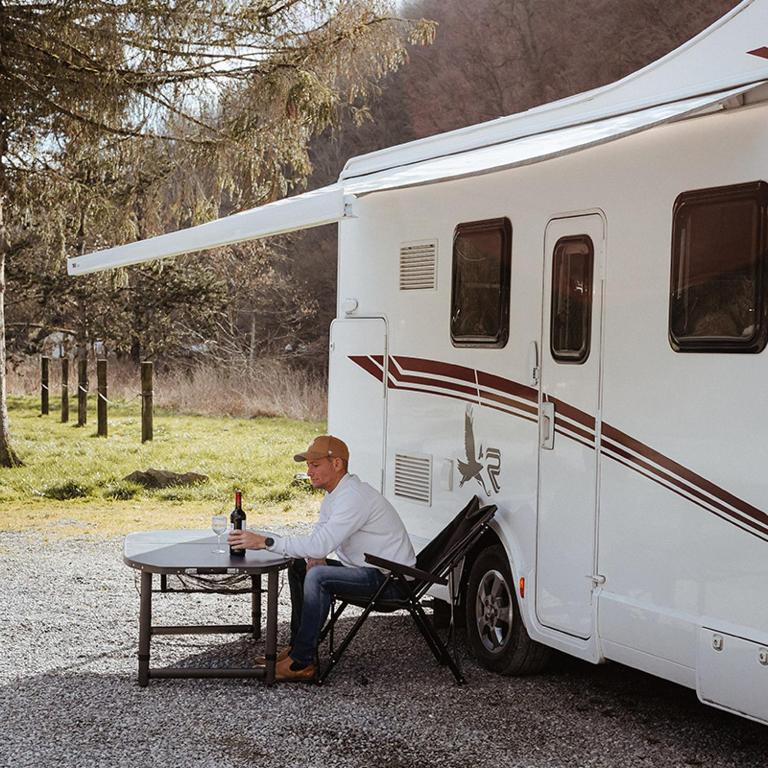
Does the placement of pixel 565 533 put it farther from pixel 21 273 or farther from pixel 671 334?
pixel 21 273

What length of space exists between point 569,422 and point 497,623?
1219mm

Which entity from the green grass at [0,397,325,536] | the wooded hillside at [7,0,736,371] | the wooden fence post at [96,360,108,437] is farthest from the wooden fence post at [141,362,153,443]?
the wooded hillside at [7,0,736,371]

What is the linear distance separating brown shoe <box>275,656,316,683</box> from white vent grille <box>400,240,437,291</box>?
2.06 meters

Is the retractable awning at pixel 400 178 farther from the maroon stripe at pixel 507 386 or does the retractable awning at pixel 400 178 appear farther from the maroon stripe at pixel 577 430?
the maroon stripe at pixel 577 430

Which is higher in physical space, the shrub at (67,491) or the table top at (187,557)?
the table top at (187,557)

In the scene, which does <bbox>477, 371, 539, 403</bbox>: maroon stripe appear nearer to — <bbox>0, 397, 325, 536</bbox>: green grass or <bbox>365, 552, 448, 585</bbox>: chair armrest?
<bbox>365, 552, 448, 585</bbox>: chair armrest

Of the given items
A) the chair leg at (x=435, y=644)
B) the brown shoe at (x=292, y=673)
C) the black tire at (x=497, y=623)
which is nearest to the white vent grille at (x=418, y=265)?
the black tire at (x=497, y=623)

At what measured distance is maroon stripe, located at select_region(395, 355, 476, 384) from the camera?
615cm

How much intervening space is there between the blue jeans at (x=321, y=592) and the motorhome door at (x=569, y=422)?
2.70 feet

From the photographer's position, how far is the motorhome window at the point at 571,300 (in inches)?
210

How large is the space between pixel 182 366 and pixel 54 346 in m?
3.09

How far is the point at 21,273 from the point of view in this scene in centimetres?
2502

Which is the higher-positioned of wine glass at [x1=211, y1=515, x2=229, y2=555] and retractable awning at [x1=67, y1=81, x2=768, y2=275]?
retractable awning at [x1=67, y1=81, x2=768, y2=275]

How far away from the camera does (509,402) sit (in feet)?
19.1
